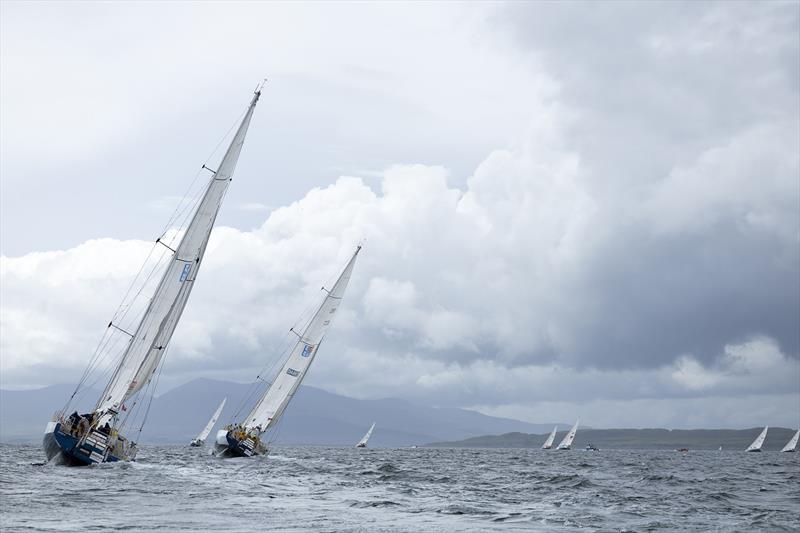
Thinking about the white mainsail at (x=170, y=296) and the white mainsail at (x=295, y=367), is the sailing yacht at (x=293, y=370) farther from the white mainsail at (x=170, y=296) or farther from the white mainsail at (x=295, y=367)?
the white mainsail at (x=170, y=296)

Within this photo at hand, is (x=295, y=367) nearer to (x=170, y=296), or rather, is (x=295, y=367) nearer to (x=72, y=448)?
(x=170, y=296)

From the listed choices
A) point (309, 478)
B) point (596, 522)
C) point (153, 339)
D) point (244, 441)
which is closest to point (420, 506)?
point (596, 522)

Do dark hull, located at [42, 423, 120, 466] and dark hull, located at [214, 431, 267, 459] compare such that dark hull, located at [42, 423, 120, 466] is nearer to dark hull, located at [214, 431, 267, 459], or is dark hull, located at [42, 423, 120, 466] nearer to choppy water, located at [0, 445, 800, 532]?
choppy water, located at [0, 445, 800, 532]

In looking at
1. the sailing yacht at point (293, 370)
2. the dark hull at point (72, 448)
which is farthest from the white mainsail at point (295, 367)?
the dark hull at point (72, 448)

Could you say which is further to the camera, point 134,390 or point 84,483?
point 134,390

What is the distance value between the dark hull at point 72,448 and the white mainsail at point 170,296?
84.8 inches

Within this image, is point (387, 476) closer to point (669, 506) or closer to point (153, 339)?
point (153, 339)

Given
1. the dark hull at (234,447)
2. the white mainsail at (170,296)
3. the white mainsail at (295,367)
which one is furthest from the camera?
the white mainsail at (295,367)

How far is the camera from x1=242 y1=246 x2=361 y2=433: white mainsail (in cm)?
8588

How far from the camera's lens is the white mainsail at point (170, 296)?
182 ft

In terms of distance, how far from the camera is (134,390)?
56.9m

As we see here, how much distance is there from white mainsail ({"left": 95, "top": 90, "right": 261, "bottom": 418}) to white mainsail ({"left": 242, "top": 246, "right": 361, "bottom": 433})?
27.7 m

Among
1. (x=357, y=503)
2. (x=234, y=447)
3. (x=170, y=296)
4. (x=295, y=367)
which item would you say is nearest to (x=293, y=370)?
(x=295, y=367)

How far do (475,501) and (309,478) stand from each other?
60.6 feet
